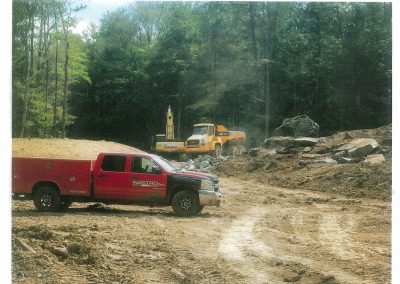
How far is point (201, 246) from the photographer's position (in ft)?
32.1

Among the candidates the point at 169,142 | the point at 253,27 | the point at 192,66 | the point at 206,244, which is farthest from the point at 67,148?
the point at 253,27

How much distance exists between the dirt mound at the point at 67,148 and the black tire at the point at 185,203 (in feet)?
7.36

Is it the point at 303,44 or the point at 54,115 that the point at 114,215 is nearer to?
the point at 54,115

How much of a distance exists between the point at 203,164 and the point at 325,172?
5.89m

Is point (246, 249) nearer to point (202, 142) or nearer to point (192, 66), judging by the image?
point (192, 66)

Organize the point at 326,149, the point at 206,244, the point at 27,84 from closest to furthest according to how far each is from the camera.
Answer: the point at 206,244
the point at 27,84
the point at 326,149

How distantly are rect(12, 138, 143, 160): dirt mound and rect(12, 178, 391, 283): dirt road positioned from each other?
1.59m

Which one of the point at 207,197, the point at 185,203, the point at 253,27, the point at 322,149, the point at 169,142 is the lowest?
the point at 185,203

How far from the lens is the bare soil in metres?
8.08

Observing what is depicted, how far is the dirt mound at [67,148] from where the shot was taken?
12.0 meters

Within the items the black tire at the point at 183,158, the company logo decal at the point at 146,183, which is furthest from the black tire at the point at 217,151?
the company logo decal at the point at 146,183

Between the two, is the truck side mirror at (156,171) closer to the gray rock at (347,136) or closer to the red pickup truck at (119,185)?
the red pickup truck at (119,185)

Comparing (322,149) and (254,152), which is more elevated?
(322,149)
